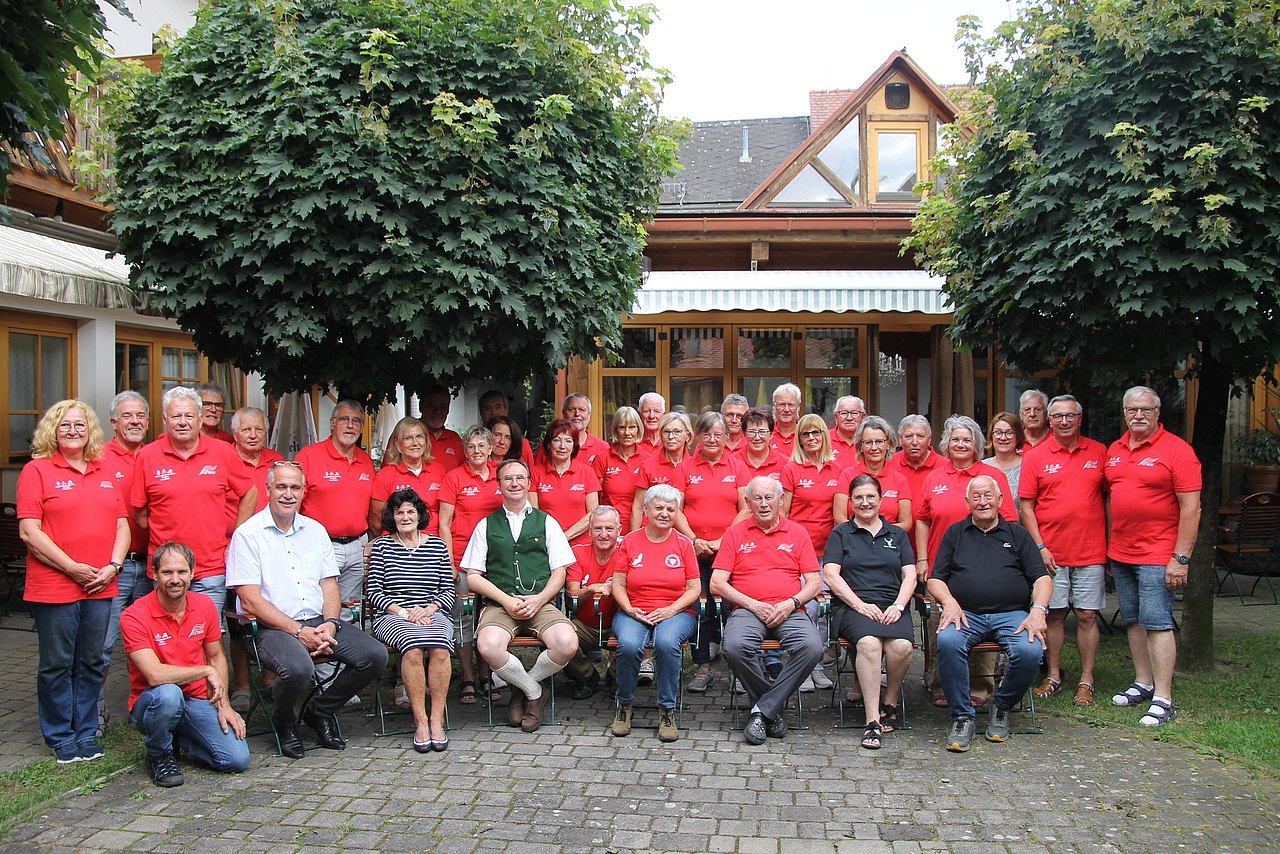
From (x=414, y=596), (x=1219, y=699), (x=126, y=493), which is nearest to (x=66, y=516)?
(x=126, y=493)

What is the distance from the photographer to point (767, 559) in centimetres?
574

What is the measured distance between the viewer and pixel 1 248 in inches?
254

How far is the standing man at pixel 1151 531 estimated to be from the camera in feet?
18.5

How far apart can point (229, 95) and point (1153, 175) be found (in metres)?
5.17

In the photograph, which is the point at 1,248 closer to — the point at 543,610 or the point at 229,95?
the point at 229,95

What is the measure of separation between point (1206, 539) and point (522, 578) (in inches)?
178

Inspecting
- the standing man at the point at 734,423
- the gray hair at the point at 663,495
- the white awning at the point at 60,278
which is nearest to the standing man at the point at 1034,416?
the standing man at the point at 734,423

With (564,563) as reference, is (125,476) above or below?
above

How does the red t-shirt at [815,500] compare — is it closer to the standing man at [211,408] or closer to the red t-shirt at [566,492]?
the red t-shirt at [566,492]

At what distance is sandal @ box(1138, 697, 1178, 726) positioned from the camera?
5.45 metres

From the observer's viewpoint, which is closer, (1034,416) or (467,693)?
(467,693)

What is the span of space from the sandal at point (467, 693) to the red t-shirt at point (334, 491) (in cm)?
115

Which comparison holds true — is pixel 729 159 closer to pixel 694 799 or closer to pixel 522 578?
pixel 522 578

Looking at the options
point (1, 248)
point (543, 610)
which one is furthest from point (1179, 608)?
point (1, 248)
